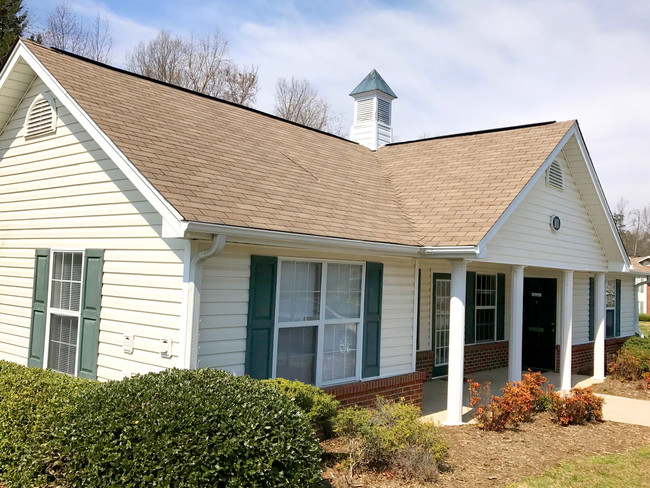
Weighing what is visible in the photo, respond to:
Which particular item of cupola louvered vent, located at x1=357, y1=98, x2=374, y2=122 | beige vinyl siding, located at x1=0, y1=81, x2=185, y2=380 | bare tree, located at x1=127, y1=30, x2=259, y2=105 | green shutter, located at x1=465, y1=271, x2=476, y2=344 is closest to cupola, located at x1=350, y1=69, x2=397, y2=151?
cupola louvered vent, located at x1=357, y1=98, x2=374, y2=122

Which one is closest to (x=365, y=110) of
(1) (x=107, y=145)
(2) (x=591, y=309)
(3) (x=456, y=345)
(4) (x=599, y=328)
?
(4) (x=599, y=328)

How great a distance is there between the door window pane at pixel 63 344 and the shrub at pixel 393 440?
3990 millimetres

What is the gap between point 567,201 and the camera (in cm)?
1278

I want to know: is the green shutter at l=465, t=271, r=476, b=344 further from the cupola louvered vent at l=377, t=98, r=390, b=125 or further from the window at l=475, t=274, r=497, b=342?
the cupola louvered vent at l=377, t=98, r=390, b=125

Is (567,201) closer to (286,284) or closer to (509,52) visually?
(509,52)

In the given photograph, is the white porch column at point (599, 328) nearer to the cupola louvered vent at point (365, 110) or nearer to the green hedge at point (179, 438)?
the cupola louvered vent at point (365, 110)

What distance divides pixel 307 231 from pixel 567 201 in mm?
7668

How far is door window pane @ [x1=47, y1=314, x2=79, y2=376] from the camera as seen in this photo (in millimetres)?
8258

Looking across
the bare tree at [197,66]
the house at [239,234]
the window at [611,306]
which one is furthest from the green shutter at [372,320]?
the bare tree at [197,66]

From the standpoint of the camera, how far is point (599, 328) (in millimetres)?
14750

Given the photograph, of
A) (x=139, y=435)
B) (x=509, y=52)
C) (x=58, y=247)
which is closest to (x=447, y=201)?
(x=509, y=52)

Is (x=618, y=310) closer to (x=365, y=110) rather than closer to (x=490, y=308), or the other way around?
(x=490, y=308)

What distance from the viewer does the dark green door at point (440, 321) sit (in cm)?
1308

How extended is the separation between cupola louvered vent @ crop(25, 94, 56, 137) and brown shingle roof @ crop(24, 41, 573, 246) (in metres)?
0.68
